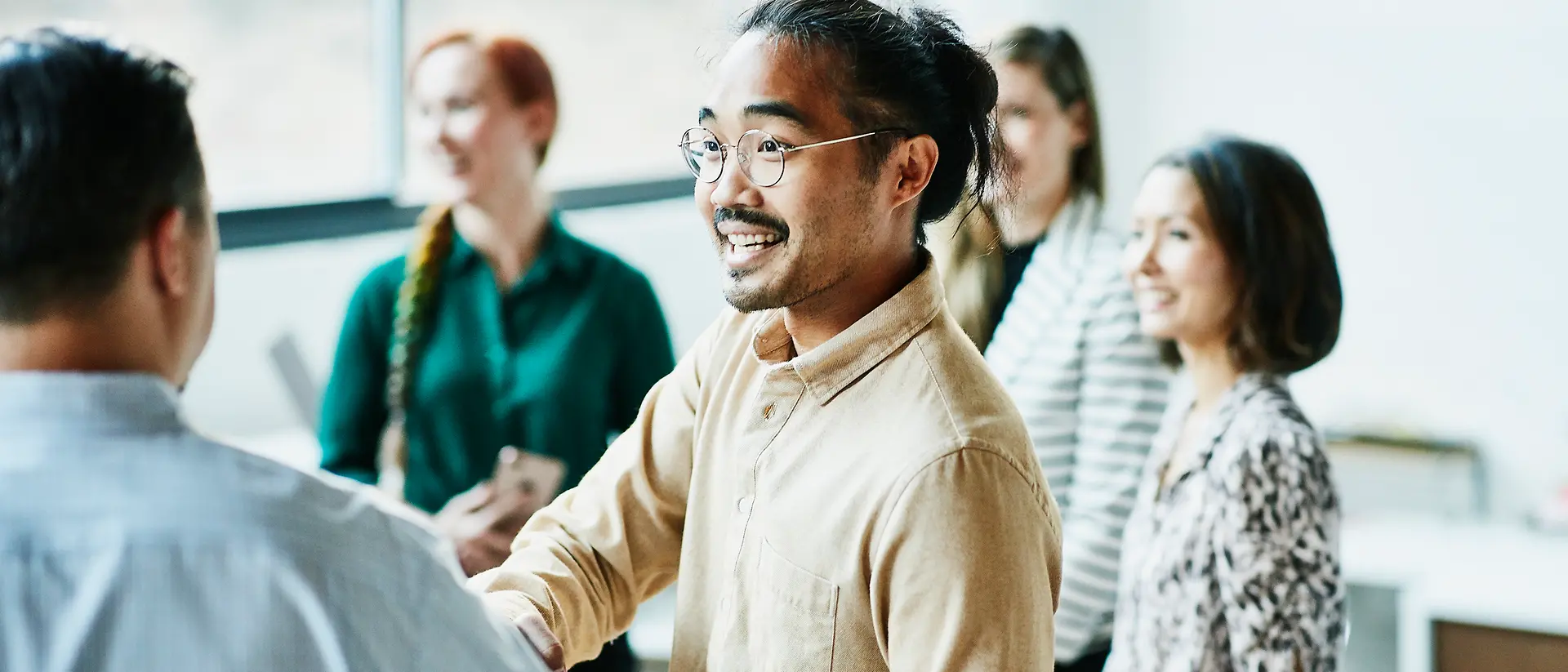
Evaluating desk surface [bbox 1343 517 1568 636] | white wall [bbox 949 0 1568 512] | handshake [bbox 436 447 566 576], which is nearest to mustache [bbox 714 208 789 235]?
handshake [bbox 436 447 566 576]

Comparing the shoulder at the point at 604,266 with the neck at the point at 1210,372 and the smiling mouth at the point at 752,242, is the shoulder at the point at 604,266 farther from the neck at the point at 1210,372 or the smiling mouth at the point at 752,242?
the smiling mouth at the point at 752,242

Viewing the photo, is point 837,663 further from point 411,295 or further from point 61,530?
point 411,295

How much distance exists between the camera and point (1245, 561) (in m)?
1.90

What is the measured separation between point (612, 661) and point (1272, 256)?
116cm

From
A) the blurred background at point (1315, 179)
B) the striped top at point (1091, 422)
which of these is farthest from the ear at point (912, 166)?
the blurred background at point (1315, 179)

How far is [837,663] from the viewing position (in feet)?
3.99

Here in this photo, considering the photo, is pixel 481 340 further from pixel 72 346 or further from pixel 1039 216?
pixel 72 346

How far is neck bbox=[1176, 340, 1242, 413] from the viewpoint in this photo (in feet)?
7.16

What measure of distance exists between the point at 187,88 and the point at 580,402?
1.32m

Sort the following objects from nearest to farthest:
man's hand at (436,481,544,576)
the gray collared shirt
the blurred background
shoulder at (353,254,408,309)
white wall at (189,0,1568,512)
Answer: the gray collared shirt
man's hand at (436,481,544,576)
shoulder at (353,254,408,309)
the blurred background
white wall at (189,0,1568,512)

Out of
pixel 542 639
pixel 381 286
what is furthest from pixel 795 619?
pixel 381 286

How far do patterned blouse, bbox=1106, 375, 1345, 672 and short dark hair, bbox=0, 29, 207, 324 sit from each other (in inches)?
56.3

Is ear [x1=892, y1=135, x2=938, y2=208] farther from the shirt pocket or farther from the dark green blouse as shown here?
the dark green blouse

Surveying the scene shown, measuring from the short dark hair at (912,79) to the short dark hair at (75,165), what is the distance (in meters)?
0.58
